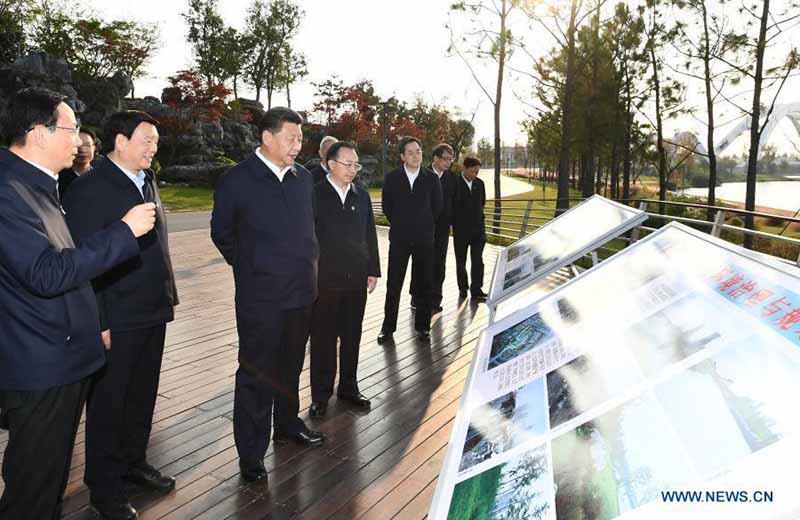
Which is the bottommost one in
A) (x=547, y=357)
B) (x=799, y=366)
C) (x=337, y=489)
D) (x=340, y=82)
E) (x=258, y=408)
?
(x=337, y=489)

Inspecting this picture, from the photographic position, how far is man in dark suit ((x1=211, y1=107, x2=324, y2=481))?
2.59 metres

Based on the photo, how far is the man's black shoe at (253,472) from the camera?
2607mm

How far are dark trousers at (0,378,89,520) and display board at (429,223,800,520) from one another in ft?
4.12

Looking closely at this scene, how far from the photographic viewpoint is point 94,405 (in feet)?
7.71

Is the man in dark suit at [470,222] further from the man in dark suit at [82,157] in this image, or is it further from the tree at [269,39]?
the tree at [269,39]

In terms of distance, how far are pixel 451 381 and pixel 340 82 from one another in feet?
130

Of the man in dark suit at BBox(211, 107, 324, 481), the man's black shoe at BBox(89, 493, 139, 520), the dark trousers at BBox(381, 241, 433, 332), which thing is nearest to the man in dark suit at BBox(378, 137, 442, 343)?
the dark trousers at BBox(381, 241, 433, 332)

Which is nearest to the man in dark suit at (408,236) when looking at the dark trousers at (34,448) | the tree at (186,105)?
the dark trousers at (34,448)

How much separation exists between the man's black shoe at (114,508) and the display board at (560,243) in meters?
2.03

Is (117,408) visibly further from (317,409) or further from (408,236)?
(408,236)

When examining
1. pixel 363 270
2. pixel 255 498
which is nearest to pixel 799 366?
pixel 255 498

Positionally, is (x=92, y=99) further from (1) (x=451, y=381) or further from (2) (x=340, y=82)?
(1) (x=451, y=381)

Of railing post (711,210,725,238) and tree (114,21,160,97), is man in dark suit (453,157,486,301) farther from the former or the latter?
tree (114,21,160,97)

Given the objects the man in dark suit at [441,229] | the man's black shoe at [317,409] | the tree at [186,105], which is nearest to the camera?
the man's black shoe at [317,409]
